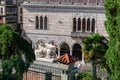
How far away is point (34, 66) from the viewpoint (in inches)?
717

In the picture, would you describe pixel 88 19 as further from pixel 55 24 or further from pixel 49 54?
pixel 49 54

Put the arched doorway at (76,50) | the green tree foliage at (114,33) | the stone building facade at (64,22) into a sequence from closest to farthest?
1. the green tree foliage at (114,33)
2. the stone building facade at (64,22)
3. the arched doorway at (76,50)

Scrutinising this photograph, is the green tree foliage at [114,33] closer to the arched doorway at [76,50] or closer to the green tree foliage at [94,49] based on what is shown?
the green tree foliage at [94,49]

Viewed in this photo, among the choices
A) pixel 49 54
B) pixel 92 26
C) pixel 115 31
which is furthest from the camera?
pixel 92 26

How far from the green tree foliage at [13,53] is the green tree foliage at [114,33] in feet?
15.1

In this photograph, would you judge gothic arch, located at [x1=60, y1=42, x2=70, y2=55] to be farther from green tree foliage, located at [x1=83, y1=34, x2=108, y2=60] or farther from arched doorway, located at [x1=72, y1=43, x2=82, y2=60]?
green tree foliage, located at [x1=83, y1=34, x2=108, y2=60]

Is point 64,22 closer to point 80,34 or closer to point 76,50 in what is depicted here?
point 80,34

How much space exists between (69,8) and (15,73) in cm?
2013

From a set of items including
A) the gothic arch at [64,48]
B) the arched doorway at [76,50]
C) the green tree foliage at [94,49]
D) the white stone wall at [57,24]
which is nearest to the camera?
the green tree foliage at [94,49]

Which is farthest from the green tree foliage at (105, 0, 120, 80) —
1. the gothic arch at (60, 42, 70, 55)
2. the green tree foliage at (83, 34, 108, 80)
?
the gothic arch at (60, 42, 70, 55)

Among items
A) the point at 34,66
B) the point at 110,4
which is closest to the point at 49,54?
the point at 34,66

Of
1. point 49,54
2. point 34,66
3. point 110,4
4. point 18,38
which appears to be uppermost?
point 110,4

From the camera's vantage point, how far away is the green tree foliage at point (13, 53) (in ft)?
53.5

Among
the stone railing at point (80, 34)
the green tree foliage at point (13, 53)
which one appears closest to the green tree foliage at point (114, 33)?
the green tree foliage at point (13, 53)
